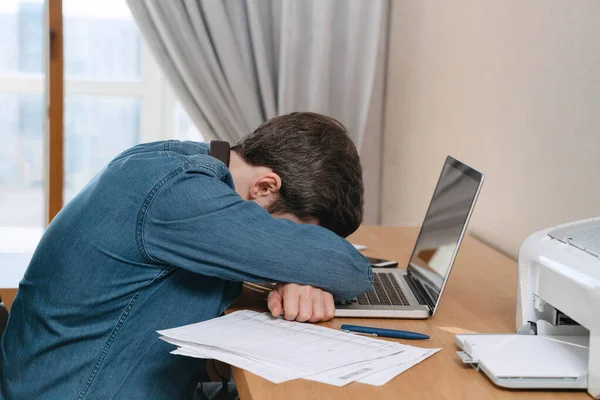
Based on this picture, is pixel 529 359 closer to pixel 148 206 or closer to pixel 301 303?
pixel 301 303

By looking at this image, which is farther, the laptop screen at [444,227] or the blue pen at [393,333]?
the laptop screen at [444,227]

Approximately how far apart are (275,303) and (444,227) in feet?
1.42

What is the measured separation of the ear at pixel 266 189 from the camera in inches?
52.3

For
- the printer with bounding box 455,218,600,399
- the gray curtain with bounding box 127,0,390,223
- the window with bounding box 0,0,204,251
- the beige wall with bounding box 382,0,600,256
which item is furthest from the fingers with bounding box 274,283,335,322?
the window with bounding box 0,0,204,251

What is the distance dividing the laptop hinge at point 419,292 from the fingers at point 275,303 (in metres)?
0.27

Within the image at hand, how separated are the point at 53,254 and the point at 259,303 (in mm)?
359

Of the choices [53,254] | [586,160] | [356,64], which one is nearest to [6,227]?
[356,64]

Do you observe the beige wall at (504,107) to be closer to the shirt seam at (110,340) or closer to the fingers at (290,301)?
the fingers at (290,301)

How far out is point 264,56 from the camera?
2.96m

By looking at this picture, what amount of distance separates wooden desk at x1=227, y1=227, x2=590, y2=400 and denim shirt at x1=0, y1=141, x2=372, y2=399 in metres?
0.14

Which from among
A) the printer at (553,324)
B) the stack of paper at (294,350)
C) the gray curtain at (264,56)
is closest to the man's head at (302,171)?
the stack of paper at (294,350)

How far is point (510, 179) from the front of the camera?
1910 millimetres

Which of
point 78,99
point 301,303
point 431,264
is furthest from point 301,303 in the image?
point 78,99

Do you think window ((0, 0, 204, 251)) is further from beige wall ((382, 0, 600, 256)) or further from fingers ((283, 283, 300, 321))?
fingers ((283, 283, 300, 321))
